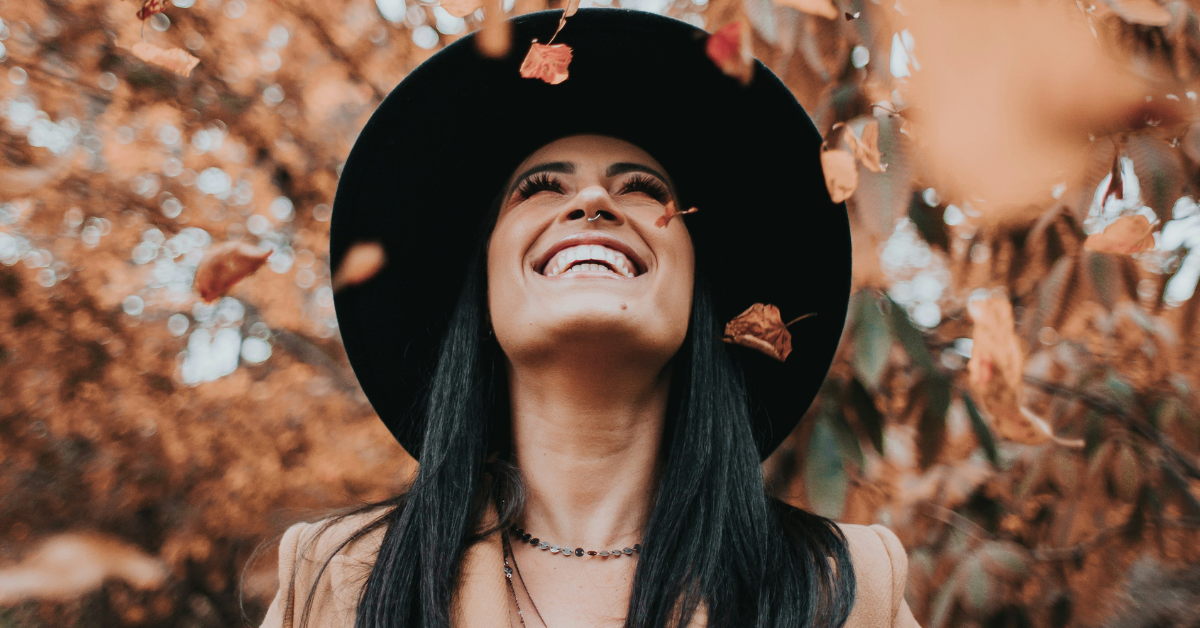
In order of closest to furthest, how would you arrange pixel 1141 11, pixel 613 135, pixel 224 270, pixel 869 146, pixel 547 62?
pixel 1141 11, pixel 869 146, pixel 547 62, pixel 613 135, pixel 224 270

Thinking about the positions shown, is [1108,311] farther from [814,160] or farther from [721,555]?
[721,555]

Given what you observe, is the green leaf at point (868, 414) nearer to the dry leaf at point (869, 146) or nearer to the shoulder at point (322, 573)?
the dry leaf at point (869, 146)

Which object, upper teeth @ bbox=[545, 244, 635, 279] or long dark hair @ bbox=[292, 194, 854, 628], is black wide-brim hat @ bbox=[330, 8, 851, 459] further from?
upper teeth @ bbox=[545, 244, 635, 279]

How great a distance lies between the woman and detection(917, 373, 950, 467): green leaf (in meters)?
0.25

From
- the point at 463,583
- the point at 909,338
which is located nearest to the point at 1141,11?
the point at 909,338

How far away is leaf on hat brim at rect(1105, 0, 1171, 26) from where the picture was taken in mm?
1343

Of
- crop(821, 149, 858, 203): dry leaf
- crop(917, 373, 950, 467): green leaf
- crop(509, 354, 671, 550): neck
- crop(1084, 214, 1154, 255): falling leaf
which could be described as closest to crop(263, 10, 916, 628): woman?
crop(509, 354, 671, 550): neck

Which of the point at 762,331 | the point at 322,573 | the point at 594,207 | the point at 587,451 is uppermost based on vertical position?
the point at 594,207

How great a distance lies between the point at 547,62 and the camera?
1.70m

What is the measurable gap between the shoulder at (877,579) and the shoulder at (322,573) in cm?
98

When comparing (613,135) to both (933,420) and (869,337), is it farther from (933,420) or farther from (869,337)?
(933,420)

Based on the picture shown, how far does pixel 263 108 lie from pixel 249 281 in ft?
2.95

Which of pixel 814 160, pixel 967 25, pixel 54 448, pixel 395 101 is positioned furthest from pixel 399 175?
pixel 54 448

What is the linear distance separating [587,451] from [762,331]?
0.55 m
